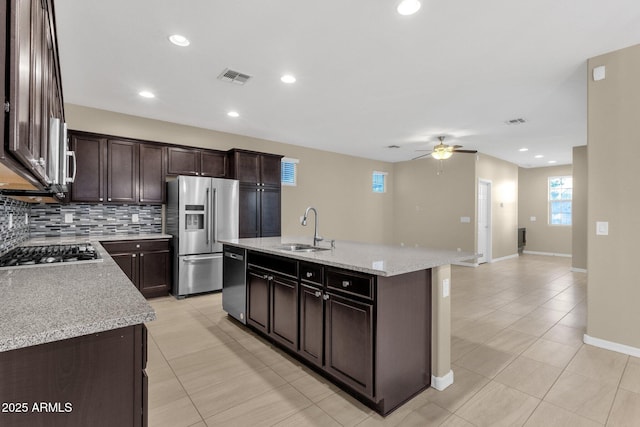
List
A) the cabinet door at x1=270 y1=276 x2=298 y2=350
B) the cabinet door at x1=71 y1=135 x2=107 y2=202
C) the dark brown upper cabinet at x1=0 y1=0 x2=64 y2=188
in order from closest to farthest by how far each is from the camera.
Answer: the dark brown upper cabinet at x1=0 y1=0 x2=64 y2=188 → the cabinet door at x1=270 y1=276 x2=298 y2=350 → the cabinet door at x1=71 y1=135 x2=107 y2=202

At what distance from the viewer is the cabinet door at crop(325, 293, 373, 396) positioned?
6.59 ft

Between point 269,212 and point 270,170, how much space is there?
0.75m

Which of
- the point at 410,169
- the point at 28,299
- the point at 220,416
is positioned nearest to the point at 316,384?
the point at 220,416

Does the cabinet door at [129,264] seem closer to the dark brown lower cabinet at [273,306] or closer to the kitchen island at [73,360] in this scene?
the dark brown lower cabinet at [273,306]

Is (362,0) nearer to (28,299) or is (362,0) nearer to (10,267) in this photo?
(28,299)

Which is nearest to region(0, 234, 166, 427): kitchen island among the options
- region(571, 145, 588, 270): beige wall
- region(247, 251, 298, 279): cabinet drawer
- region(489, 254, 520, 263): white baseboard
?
region(247, 251, 298, 279): cabinet drawer

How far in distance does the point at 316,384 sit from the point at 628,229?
3.09 metres

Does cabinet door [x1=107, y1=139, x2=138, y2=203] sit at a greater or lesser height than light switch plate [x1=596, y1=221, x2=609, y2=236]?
greater

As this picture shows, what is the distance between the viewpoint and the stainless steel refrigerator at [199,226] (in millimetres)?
4590

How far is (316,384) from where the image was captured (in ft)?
7.75

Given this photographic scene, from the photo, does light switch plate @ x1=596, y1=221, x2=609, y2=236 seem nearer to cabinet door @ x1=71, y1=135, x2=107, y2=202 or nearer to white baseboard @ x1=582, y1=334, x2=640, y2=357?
white baseboard @ x1=582, y1=334, x2=640, y2=357

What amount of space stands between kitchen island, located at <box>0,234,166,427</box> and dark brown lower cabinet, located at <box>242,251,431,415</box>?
1269mm

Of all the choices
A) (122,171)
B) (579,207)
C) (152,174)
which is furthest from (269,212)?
(579,207)

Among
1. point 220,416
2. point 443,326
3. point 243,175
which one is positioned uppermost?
point 243,175
